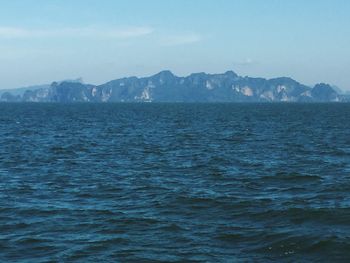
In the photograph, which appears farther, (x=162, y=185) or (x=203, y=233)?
(x=162, y=185)

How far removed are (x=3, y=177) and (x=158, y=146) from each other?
25.2 meters

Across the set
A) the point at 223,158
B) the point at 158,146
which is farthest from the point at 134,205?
the point at 158,146

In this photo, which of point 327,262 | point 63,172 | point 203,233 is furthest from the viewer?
point 63,172

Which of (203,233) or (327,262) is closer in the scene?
(327,262)

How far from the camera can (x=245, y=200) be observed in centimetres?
2888

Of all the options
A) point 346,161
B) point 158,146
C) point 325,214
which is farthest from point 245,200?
point 158,146

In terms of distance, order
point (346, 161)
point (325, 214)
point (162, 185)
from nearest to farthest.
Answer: point (325, 214) < point (162, 185) < point (346, 161)

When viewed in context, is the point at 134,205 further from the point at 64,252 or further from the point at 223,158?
the point at 223,158

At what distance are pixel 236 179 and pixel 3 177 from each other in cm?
1596

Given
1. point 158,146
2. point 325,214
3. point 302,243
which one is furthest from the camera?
point 158,146

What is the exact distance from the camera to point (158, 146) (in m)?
59.5

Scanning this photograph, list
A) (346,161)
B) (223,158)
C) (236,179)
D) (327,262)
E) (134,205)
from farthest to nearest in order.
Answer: (223,158)
(346,161)
(236,179)
(134,205)
(327,262)

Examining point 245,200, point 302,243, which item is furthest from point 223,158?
point 302,243

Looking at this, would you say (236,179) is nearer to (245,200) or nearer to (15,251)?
(245,200)
